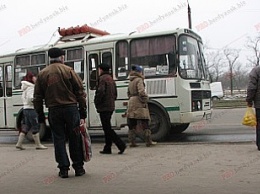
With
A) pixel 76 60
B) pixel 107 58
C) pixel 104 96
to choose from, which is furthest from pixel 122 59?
pixel 104 96

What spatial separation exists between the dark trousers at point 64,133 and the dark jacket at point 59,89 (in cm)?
11

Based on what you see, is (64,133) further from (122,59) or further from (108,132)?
(122,59)

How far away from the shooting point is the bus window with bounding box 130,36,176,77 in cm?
1036

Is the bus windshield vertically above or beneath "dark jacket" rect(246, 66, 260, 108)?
above

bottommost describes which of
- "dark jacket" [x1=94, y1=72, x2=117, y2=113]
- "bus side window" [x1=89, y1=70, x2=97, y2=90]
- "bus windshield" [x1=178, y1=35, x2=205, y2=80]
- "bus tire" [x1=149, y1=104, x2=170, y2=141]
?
"bus tire" [x1=149, y1=104, x2=170, y2=141]

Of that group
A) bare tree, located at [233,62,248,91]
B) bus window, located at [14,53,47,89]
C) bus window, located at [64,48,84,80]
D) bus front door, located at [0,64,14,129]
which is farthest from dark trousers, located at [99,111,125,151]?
bare tree, located at [233,62,248,91]

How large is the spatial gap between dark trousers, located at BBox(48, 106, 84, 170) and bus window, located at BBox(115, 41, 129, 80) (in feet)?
15.8

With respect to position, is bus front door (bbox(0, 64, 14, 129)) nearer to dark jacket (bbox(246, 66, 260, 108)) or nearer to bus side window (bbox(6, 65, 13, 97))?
bus side window (bbox(6, 65, 13, 97))

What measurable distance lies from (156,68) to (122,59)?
1063mm

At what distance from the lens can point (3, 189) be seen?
18.7 feet

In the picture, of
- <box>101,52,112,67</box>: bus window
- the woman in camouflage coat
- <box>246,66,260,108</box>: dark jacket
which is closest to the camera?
<box>246,66,260,108</box>: dark jacket

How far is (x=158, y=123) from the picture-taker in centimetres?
1048

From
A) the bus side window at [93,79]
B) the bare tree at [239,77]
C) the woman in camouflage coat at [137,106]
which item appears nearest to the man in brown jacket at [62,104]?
the woman in camouflage coat at [137,106]

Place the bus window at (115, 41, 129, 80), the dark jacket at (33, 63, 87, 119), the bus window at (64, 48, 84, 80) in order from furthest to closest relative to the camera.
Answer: the bus window at (64, 48, 84, 80) → the bus window at (115, 41, 129, 80) → the dark jacket at (33, 63, 87, 119)
